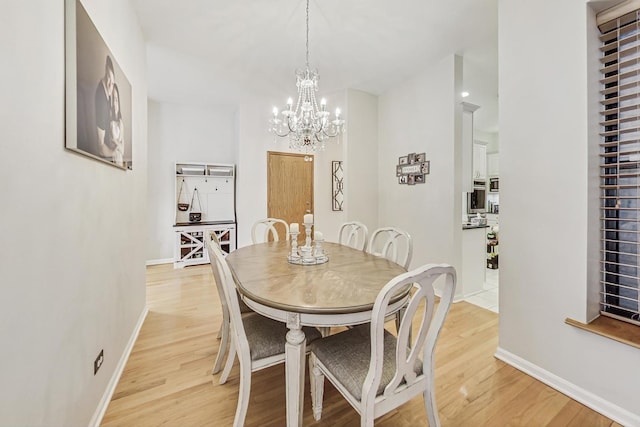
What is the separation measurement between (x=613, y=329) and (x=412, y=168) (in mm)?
2466

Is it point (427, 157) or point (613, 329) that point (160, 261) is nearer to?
point (427, 157)

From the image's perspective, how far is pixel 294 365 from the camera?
1.23 metres

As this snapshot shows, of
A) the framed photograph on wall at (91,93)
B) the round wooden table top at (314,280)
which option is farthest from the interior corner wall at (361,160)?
the framed photograph on wall at (91,93)

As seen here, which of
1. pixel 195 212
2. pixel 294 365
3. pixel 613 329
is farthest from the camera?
pixel 195 212

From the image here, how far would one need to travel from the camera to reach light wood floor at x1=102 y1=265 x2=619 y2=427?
57.8 inches

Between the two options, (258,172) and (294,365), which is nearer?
(294,365)

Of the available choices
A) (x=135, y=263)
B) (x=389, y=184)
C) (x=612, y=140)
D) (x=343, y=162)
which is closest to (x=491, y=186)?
(x=389, y=184)

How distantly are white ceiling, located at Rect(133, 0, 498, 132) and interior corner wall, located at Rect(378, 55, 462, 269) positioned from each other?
0.84 ft

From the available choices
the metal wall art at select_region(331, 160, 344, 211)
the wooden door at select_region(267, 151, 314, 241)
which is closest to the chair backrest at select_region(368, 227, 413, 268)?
the metal wall art at select_region(331, 160, 344, 211)

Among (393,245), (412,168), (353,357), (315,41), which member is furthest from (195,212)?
(353,357)

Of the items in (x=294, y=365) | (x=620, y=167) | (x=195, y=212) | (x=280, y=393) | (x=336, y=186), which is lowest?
(x=280, y=393)

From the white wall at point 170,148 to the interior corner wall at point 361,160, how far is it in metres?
2.42

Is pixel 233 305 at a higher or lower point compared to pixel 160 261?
higher

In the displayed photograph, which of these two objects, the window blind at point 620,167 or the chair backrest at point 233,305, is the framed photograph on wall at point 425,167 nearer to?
the window blind at point 620,167
